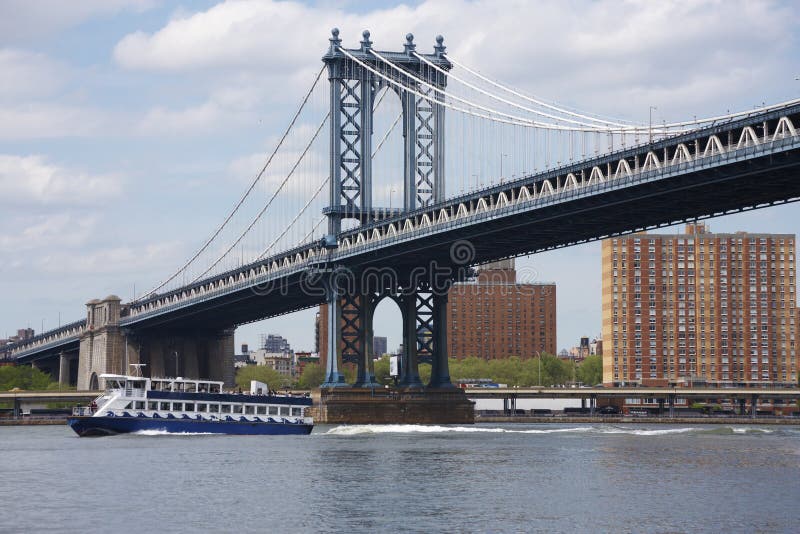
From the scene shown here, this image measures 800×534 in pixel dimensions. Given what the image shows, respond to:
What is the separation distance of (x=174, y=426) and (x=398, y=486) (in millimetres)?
37508

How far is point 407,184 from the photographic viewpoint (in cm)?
11062

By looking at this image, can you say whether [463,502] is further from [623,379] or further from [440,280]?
[623,379]

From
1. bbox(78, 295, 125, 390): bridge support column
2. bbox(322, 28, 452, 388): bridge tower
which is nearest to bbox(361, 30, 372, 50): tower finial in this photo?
bbox(322, 28, 452, 388): bridge tower

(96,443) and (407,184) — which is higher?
(407,184)

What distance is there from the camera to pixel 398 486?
180 ft

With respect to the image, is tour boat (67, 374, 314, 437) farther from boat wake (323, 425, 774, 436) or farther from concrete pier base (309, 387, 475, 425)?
concrete pier base (309, 387, 475, 425)

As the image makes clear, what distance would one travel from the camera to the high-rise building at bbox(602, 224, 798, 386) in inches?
6959

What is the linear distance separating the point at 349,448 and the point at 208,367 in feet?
322

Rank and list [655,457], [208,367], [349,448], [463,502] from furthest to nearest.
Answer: [208,367], [349,448], [655,457], [463,502]

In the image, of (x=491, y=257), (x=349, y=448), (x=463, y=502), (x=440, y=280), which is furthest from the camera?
(x=440, y=280)

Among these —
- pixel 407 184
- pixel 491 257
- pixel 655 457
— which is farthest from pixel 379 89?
pixel 655 457

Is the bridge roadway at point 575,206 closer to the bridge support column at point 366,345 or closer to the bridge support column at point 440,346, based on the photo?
the bridge support column at point 366,345

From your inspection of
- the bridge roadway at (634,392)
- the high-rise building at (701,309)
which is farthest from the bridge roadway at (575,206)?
the high-rise building at (701,309)

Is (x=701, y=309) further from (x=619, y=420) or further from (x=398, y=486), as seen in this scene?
(x=398, y=486)
